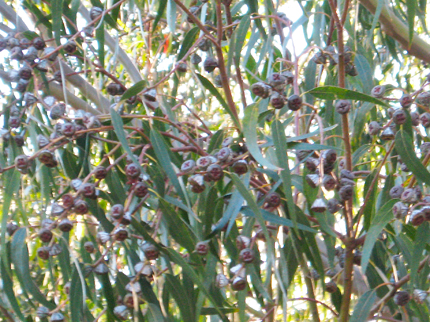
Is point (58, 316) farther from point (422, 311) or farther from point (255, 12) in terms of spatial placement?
point (255, 12)

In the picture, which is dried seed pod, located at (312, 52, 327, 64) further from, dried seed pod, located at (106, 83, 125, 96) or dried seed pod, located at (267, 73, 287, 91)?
dried seed pod, located at (106, 83, 125, 96)

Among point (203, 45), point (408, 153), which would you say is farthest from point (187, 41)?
point (408, 153)

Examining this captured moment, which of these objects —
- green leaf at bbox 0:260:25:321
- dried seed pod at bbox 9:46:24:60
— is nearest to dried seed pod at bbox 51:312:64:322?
green leaf at bbox 0:260:25:321

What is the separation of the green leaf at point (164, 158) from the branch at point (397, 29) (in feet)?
2.29

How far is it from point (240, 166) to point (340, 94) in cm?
19

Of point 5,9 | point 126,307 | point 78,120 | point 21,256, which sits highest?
point 5,9

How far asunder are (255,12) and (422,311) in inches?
27.6

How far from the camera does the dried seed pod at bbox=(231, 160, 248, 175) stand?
790 mm

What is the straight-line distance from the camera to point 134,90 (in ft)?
2.89

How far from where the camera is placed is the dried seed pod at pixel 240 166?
0.79m

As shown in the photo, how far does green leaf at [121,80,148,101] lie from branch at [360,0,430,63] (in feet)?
2.19

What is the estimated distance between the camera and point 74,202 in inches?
30.5

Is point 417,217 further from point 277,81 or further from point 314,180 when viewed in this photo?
point 277,81

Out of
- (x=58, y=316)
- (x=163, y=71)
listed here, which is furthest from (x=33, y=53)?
(x=163, y=71)
